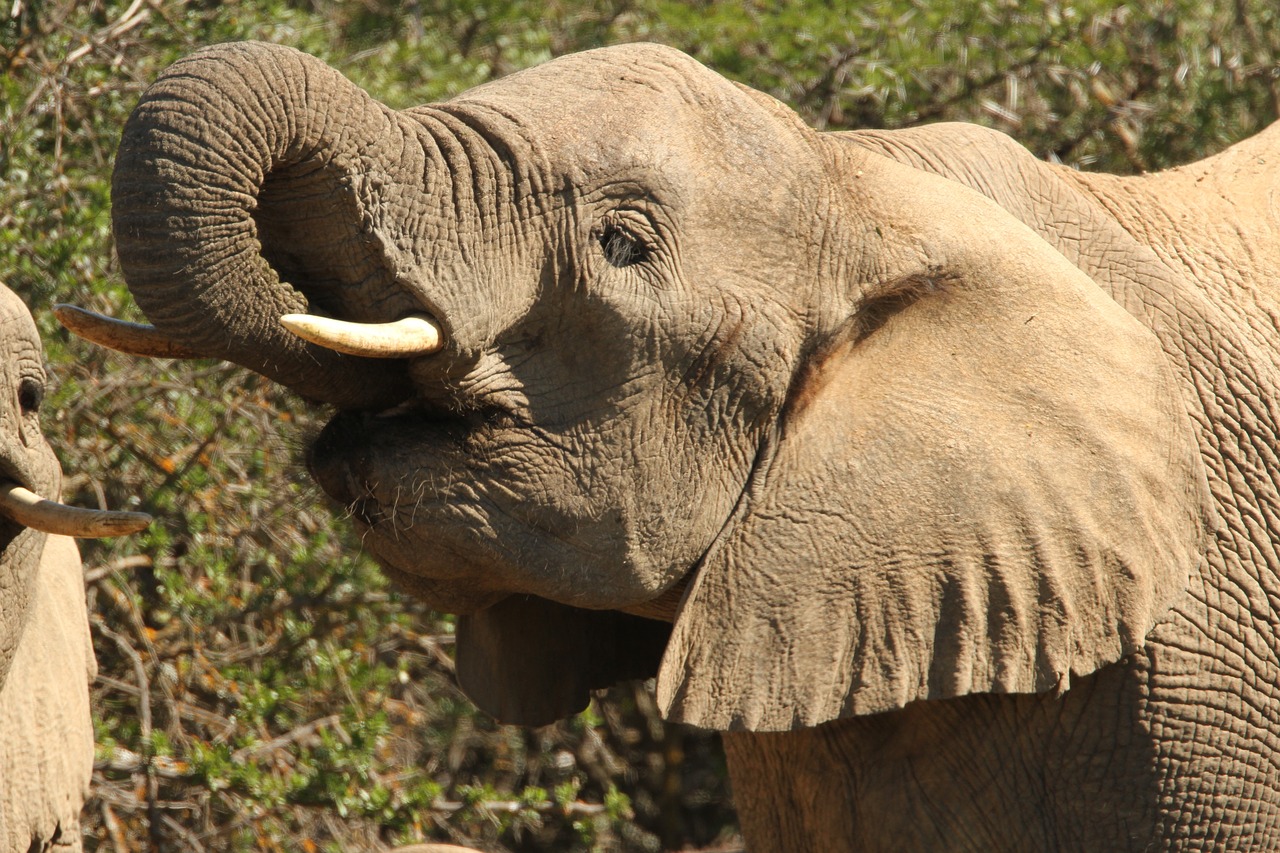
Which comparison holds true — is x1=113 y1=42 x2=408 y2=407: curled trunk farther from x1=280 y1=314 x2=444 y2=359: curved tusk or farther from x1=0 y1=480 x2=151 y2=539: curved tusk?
x1=0 y1=480 x2=151 y2=539: curved tusk

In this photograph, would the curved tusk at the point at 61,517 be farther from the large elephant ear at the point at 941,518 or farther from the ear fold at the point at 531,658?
the large elephant ear at the point at 941,518

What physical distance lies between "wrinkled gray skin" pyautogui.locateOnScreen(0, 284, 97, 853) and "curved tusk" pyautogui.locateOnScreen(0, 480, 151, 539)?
0.05m

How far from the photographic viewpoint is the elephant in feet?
8.48

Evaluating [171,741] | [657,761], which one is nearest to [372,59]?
[171,741]

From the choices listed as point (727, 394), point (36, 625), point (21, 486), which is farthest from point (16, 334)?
point (727, 394)

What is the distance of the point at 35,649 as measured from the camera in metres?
3.14

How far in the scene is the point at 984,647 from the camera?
2174mm

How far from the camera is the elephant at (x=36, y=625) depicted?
259 centimetres

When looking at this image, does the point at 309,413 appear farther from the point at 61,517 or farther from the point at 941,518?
the point at 941,518

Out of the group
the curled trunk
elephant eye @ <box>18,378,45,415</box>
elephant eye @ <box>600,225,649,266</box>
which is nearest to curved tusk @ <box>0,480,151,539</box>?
elephant eye @ <box>18,378,45,415</box>

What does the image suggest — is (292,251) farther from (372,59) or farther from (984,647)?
(372,59)

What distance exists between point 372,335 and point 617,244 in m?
0.36

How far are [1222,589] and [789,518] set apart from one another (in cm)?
62

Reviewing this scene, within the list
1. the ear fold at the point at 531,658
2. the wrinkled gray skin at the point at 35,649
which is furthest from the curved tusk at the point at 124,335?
the ear fold at the point at 531,658
